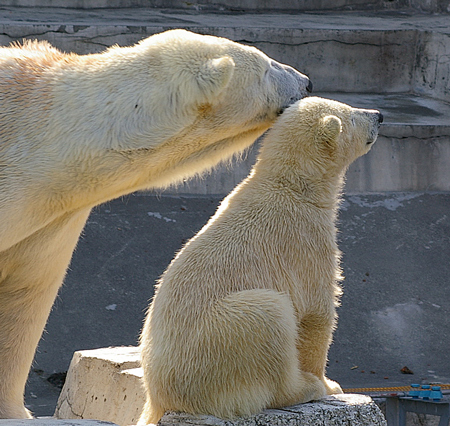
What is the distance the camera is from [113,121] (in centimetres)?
286

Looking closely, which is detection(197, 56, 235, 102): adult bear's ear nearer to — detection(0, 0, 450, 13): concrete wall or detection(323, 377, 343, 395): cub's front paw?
detection(323, 377, 343, 395): cub's front paw


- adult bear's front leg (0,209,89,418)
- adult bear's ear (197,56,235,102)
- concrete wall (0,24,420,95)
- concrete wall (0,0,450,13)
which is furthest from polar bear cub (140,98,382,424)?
concrete wall (0,0,450,13)

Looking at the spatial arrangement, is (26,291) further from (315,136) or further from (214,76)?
(315,136)

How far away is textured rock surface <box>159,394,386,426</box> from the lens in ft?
8.78

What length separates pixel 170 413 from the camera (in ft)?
9.07

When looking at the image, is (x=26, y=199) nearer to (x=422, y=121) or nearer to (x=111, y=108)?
(x=111, y=108)

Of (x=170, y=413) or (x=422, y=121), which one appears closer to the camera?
(x=170, y=413)

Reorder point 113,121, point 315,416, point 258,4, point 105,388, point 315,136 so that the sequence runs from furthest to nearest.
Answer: point 258,4
point 105,388
point 315,136
point 113,121
point 315,416

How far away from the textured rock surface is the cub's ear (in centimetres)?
94

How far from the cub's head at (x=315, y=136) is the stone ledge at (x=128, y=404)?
2.81ft

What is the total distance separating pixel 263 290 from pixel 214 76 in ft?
2.48

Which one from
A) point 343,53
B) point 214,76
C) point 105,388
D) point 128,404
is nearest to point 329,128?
point 214,76

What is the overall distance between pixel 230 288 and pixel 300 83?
0.89 meters

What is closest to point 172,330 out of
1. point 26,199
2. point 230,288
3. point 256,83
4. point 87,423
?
point 230,288
